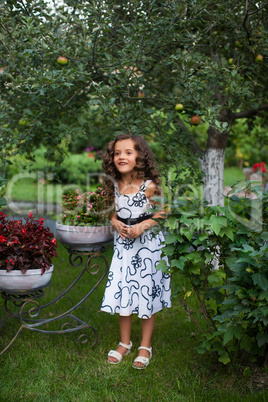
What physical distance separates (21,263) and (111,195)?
79 centimetres

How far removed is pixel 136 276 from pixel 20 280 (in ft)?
2.36

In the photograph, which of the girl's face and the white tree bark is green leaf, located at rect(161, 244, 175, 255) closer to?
the girl's face

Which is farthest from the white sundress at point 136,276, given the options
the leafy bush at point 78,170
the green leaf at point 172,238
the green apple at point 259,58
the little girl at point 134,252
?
the leafy bush at point 78,170

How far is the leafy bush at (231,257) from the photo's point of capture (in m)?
1.81

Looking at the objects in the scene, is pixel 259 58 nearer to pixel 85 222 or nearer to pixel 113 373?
pixel 85 222

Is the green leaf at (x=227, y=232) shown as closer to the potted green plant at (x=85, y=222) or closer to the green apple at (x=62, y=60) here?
the potted green plant at (x=85, y=222)

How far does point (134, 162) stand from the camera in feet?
8.32

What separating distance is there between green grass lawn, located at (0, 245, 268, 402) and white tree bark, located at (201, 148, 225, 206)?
152 cm

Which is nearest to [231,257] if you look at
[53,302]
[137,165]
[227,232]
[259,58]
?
[227,232]

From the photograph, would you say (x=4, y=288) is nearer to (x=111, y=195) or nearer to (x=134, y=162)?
(x=111, y=195)

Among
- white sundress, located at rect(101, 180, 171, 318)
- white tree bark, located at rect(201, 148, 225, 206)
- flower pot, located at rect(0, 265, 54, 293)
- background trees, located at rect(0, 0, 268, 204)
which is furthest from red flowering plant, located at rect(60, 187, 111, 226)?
white tree bark, located at rect(201, 148, 225, 206)

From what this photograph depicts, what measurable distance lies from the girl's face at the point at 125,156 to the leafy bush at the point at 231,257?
587mm

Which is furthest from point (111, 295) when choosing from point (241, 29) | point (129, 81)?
point (241, 29)

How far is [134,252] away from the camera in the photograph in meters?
2.47
